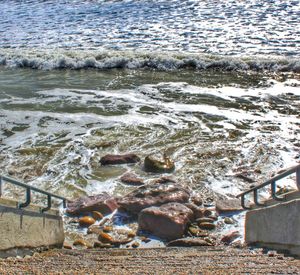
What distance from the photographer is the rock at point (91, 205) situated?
9.33m

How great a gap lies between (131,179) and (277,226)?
5.63 metres

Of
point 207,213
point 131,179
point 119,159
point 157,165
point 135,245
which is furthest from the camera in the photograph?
point 119,159

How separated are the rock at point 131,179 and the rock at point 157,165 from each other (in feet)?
1.52

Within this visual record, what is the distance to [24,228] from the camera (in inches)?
233

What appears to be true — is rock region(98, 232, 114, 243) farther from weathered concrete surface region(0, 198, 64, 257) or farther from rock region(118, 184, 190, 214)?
weathered concrete surface region(0, 198, 64, 257)

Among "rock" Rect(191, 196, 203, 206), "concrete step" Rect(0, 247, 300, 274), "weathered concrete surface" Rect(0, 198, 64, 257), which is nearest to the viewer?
"concrete step" Rect(0, 247, 300, 274)

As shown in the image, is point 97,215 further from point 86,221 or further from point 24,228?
point 24,228

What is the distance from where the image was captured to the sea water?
11.4 m

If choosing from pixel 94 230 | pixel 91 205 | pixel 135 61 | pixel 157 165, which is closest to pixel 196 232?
pixel 94 230

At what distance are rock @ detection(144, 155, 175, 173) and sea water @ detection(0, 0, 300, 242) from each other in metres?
0.23

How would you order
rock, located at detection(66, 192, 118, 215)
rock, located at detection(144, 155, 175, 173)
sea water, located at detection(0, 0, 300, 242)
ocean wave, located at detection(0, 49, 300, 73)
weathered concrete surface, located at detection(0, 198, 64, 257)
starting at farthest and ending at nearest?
ocean wave, located at detection(0, 49, 300, 73) → sea water, located at detection(0, 0, 300, 242) → rock, located at detection(144, 155, 175, 173) → rock, located at detection(66, 192, 118, 215) → weathered concrete surface, located at detection(0, 198, 64, 257)

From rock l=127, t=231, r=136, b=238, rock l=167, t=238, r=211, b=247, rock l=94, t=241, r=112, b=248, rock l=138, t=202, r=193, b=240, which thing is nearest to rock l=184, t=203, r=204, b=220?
rock l=138, t=202, r=193, b=240

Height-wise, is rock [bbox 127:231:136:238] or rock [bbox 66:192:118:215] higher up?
rock [bbox 66:192:118:215]

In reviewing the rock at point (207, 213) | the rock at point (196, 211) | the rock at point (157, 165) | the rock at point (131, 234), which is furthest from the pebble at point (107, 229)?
the rock at point (157, 165)
